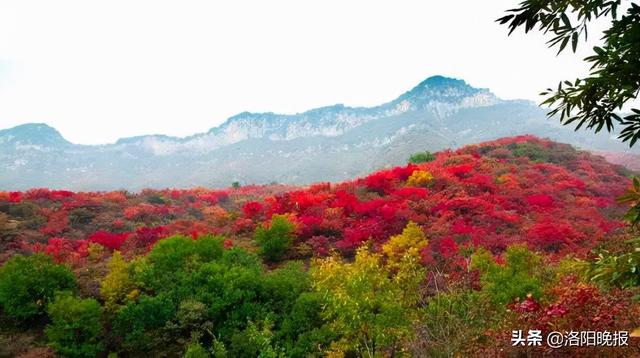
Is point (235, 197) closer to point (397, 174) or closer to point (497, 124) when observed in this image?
point (397, 174)

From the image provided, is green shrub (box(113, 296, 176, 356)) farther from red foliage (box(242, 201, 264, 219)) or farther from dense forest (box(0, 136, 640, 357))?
red foliage (box(242, 201, 264, 219))

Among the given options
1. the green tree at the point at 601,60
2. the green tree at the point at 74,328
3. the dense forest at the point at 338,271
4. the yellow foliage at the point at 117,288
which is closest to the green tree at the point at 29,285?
the dense forest at the point at 338,271

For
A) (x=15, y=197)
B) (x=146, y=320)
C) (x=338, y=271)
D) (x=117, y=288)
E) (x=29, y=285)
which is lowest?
(x=146, y=320)

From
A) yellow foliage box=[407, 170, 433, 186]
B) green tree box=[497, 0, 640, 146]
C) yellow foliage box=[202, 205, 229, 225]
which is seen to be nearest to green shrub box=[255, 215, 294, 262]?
yellow foliage box=[202, 205, 229, 225]

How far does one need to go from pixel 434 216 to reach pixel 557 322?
1194cm

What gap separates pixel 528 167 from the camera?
27.1 meters

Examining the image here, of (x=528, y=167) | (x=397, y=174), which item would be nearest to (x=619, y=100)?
(x=397, y=174)

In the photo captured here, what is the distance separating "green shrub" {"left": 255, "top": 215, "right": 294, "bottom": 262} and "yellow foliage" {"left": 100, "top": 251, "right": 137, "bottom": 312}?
5056 mm

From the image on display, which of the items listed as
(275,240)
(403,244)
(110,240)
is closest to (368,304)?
(403,244)

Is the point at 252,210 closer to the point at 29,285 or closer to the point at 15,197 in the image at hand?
the point at 29,285

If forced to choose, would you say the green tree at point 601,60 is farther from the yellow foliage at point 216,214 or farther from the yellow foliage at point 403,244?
the yellow foliage at point 216,214

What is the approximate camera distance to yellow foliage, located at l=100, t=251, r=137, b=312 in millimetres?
12164

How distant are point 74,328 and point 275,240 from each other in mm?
7170

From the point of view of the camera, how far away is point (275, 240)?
16.1 metres
